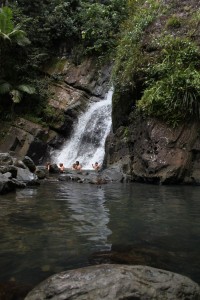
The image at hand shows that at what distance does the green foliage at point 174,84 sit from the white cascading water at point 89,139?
5730 millimetres

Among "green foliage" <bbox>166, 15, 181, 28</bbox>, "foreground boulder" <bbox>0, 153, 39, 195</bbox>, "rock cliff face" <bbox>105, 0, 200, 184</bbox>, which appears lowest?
"foreground boulder" <bbox>0, 153, 39, 195</bbox>

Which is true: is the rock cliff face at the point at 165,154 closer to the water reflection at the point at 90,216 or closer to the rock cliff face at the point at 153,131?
the rock cliff face at the point at 153,131

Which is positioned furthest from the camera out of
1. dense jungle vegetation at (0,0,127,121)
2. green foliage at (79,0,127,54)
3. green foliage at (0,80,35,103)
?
green foliage at (79,0,127,54)

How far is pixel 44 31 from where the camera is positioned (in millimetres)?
26859

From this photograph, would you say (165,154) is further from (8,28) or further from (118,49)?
(8,28)

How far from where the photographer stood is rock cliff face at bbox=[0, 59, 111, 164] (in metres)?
22.2

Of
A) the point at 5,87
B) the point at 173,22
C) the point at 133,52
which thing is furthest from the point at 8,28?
the point at 173,22

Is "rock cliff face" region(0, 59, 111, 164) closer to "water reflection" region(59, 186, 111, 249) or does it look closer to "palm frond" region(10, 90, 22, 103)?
"palm frond" region(10, 90, 22, 103)

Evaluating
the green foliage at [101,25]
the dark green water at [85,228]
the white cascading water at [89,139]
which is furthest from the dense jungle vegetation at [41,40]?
the dark green water at [85,228]

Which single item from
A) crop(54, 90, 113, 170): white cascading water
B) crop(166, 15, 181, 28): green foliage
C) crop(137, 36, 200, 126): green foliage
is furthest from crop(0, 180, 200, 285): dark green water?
crop(54, 90, 113, 170): white cascading water

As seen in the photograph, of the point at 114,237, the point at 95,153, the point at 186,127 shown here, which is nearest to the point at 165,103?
the point at 186,127

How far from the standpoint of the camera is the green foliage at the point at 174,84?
14234mm

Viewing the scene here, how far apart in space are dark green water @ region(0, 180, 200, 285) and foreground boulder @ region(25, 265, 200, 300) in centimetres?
84

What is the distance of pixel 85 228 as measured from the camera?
22.1 ft
